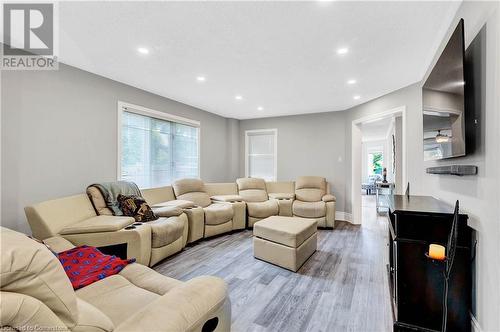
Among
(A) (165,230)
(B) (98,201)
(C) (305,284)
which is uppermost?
(B) (98,201)

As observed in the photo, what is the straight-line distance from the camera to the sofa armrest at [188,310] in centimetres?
84

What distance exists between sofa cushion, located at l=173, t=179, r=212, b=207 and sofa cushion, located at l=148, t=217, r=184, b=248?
43.3 inches

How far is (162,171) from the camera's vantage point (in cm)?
433

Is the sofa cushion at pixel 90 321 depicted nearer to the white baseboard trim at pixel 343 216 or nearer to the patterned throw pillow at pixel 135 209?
the patterned throw pillow at pixel 135 209

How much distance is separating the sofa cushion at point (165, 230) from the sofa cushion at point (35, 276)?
1.95m

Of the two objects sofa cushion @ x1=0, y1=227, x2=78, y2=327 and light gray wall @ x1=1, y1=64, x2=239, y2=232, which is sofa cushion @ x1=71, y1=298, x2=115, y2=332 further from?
light gray wall @ x1=1, y1=64, x2=239, y2=232

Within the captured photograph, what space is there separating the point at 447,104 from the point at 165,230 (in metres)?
3.08

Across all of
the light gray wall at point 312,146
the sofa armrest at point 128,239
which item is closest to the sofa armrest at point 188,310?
the sofa armrest at point 128,239

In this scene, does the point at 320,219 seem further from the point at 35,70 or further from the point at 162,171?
the point at 35,70

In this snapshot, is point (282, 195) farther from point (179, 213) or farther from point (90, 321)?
point (90, 321)

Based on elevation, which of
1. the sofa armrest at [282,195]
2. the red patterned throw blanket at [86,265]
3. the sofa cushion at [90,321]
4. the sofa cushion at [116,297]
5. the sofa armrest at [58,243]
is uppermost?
the sofa cushion at [90,321]

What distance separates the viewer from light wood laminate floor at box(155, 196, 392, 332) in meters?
1.79

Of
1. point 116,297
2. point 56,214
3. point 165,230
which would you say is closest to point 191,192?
point 165,230

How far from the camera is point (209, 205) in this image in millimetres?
4301
